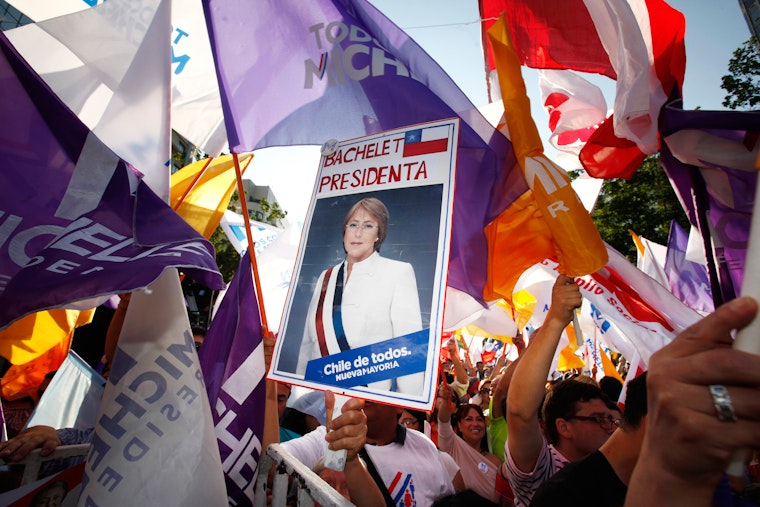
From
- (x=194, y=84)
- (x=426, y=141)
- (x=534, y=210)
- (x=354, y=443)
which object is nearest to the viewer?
(x=354, y=443)

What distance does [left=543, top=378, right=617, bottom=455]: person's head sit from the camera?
248cm

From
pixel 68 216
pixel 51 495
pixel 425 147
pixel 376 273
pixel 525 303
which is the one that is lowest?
pixel 51 495

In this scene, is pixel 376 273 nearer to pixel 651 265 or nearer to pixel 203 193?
pixel 203 193

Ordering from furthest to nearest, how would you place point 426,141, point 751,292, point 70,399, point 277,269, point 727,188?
Answer: point 277,269 < point 70,399 < point 727,188 < point 426,141 < point 751,292

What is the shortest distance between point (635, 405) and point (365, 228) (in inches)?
52.7

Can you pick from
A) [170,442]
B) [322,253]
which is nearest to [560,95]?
[322,253]

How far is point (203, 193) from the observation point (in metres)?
3.84

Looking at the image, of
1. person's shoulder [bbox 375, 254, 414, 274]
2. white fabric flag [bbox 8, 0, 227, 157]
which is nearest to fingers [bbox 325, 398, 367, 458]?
person's shoulder [bbox 375, 254, 414, 274]

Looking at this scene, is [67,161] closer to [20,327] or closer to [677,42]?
[20,327]

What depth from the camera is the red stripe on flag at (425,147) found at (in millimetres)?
1801

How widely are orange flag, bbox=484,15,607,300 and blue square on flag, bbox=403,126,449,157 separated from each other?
0.41m

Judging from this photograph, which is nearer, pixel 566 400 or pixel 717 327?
pixel 717 327

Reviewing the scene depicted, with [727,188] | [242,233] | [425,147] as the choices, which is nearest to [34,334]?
[242,233]

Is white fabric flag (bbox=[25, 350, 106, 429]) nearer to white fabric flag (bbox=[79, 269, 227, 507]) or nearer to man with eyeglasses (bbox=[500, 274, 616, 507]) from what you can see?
white fabric flag (bbox=[79, 269, 227, 507])
